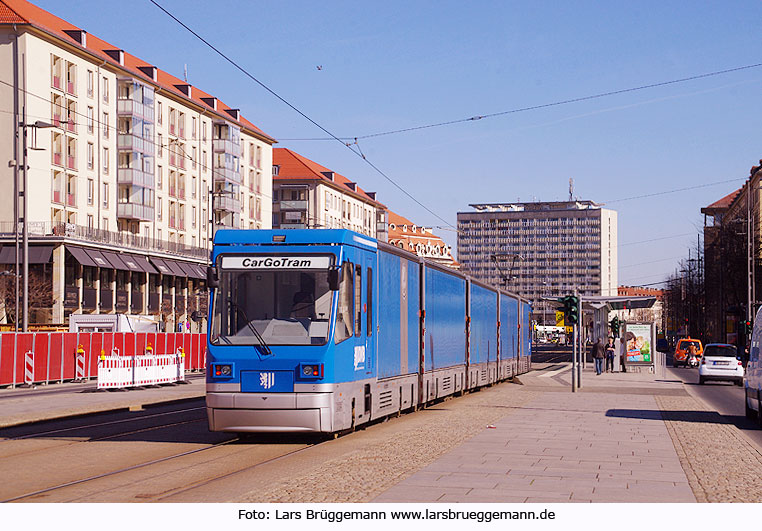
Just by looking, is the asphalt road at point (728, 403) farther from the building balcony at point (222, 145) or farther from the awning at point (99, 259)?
the building balcony at point (222, 145)

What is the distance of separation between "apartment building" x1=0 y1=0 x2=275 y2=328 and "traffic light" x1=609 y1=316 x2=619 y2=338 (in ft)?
66.1

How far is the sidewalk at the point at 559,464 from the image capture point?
10.6 meters

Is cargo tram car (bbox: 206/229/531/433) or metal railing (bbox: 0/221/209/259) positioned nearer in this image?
cargo tram car (bbox: 206/229/531/433)

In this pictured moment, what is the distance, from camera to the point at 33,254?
65.1 metres

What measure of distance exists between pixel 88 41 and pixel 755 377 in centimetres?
6297

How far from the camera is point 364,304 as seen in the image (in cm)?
1762

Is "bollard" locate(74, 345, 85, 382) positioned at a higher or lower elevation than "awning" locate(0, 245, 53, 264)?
lower

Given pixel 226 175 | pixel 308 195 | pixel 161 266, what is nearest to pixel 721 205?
pixel 308 195

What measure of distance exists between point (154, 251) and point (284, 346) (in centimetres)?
6248

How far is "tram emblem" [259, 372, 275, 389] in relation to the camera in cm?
1590

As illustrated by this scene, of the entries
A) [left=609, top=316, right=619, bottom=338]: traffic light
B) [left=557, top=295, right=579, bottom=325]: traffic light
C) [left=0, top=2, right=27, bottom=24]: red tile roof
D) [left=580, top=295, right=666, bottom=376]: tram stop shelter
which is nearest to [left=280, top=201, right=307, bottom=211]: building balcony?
[left=0, top=2, right=27, bottom=24]: red tile roof

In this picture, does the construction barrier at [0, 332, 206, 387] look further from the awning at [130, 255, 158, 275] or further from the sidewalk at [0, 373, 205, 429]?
the awning at [130, 255, 158, 275]

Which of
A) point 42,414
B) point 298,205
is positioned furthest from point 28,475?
point 298,205

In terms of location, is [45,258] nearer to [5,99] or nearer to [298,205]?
[5,99]
